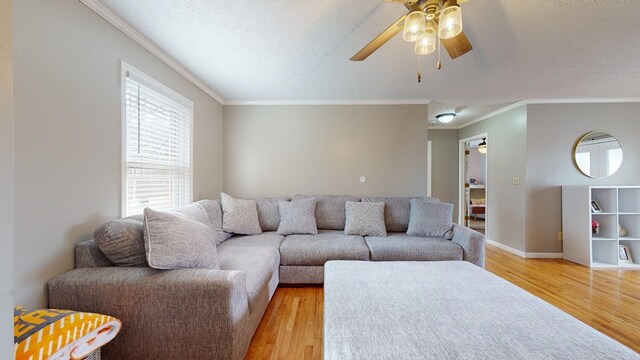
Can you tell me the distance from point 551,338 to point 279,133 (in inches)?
129

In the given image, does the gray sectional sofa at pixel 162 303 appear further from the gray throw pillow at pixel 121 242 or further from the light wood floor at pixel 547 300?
the light wood floor at pixel 547 300

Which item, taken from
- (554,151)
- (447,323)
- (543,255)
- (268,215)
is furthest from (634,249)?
(268,215)

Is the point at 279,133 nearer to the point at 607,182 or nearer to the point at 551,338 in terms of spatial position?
the point at 551,338

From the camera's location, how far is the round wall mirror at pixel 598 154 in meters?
3.33

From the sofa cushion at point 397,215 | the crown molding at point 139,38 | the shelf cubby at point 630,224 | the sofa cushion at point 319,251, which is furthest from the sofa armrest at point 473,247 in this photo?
the crown molding at point 139,38

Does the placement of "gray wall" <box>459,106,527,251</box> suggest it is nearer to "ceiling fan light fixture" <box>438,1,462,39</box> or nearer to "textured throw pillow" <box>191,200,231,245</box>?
"ceiling fan light fixture" <box>438,1,462,39</box>

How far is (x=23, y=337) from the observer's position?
2.85ft

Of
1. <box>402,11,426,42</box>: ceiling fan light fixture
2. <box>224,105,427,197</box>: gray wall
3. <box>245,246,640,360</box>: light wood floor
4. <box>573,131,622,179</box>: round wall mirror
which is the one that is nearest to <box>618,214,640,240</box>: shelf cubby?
<box>245,246,640,360</box>: light wood floor

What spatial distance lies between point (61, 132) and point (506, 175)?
5.26 m

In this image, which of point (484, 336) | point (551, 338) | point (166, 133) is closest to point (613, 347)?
point (551, 338)

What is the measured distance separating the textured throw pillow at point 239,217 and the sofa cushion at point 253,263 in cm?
42

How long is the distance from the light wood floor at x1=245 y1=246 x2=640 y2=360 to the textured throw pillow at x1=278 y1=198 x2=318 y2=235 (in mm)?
650

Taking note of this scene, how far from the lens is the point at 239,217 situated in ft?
9.02

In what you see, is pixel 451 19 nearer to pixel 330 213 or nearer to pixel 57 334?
pixel 57 334
